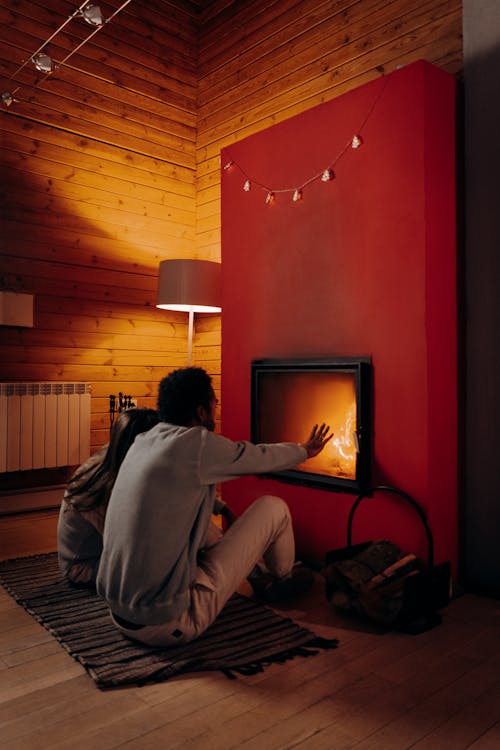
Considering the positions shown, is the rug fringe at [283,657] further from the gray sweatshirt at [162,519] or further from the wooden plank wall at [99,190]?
the wooden plank wall at [99,190]

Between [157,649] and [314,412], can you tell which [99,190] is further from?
[157,649]

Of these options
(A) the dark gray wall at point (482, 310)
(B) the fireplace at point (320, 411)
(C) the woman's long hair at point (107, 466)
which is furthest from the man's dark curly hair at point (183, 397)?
(A) the dark gray wall at point (482, 310)

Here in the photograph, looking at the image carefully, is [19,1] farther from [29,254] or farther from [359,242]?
[359,242]

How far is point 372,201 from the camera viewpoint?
8.22 feet

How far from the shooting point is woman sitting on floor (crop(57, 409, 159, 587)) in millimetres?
2150

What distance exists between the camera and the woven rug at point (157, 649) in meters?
1.73

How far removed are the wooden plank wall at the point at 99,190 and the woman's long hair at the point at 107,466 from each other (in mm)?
1672

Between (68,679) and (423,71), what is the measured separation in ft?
8.00

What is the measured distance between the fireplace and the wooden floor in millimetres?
758

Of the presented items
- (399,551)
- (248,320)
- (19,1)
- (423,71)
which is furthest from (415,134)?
(19,1)

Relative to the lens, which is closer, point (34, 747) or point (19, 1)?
point (34, 747)

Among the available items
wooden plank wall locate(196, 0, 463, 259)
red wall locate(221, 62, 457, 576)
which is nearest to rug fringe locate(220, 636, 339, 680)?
red wall locate(221, 62, 457, 576)

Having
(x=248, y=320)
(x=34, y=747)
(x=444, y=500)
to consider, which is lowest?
(x=34, y=747)

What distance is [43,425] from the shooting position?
11.8 ft
